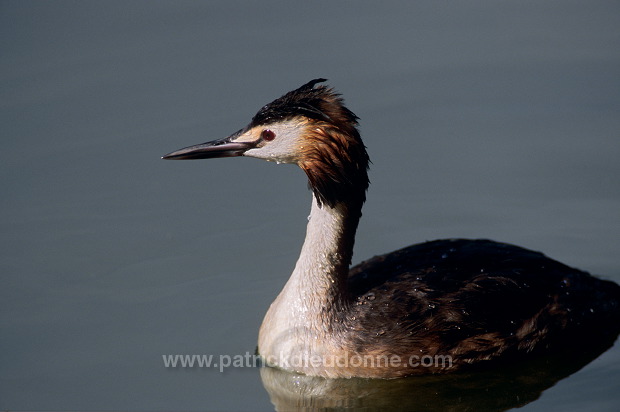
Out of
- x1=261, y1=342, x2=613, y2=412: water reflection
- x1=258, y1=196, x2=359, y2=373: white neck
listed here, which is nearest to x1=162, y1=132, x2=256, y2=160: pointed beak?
x1=258, y1=196, x2=359, y2=373: white neck

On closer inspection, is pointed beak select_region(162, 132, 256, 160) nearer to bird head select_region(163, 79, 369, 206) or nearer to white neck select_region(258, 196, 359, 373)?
bird head select_region(163, 79, 369, 206)

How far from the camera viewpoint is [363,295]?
7.86 metres

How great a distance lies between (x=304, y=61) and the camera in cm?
1131

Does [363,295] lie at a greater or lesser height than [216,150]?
lesser

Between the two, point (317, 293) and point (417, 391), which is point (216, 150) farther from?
point (417, 391)

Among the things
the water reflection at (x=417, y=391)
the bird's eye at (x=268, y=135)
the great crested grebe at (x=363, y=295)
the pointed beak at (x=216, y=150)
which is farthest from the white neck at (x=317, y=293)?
the pointed beak at (x=216, y=150)

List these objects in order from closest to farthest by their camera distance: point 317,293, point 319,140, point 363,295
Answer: point 319,140, point 317,293, point 363,295

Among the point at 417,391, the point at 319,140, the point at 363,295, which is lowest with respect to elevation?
the point at 417,391

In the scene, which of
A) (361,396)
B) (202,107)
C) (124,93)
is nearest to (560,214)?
(361,396)

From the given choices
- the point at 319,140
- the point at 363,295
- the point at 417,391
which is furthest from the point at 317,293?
the point at 319,140

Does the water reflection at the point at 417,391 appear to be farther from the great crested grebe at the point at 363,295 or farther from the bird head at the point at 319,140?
the bird head at the point at 319,140

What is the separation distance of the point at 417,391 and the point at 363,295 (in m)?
0.83

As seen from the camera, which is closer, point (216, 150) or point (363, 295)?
point (216, 150)

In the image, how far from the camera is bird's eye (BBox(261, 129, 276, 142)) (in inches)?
298
